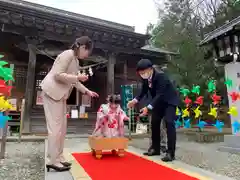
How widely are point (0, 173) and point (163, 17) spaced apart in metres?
18.4

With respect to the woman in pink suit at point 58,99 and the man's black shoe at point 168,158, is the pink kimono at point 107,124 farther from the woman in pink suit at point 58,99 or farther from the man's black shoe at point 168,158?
the woman in pink suit at point 58,99

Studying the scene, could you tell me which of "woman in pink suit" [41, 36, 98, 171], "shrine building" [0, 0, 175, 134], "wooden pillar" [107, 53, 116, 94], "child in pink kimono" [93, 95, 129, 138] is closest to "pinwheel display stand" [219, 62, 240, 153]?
"child in pink kimono" [93, 95, 129, 138]

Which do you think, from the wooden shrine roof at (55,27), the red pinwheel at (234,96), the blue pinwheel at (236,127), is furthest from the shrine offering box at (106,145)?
the wooden shrine roof at (55,27)

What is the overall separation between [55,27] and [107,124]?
5.77 m

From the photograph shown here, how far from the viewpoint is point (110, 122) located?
360 cm

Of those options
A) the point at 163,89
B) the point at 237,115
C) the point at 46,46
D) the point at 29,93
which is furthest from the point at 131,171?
the point at 46,46

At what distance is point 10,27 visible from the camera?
292 inches

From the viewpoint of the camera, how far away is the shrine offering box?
10.2 ft

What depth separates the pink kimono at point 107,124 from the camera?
3557 millimetres

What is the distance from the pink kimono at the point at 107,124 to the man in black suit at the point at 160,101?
A: 58 centimetres

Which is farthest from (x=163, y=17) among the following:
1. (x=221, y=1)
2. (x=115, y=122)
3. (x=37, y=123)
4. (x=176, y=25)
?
(x=115, y=122)

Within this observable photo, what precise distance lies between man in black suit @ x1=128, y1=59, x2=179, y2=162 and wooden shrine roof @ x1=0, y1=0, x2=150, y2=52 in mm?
5617

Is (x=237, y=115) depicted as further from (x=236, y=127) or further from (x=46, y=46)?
(x=46, y=46)

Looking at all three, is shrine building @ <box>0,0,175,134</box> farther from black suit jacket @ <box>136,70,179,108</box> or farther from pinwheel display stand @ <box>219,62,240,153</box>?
black suit jacket @ <box>136,70,179,108</box>
